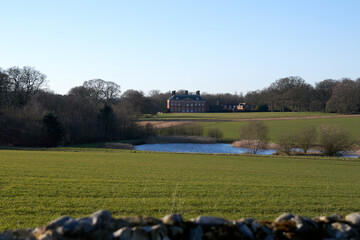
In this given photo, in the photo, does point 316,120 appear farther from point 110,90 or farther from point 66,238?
point 66,238

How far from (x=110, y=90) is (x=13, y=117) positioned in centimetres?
4262

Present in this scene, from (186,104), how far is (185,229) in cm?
15541

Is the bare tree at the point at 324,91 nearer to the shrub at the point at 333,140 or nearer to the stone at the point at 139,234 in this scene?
the shrub at the point at 333,140

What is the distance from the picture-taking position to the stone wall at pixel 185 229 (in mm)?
3109

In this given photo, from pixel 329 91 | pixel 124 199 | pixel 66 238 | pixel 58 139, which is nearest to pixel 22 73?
pixel 58 139

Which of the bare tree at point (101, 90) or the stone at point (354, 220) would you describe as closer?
the stone at point (354, 220)

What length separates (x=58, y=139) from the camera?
50094 millimetres

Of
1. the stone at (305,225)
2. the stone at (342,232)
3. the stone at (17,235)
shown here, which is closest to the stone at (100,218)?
the stone at (17,235)

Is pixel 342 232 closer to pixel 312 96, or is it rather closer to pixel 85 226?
pixel 85 226

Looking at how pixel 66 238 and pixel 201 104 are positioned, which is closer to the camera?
pixel 66 238

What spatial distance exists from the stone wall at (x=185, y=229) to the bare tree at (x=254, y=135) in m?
42.6

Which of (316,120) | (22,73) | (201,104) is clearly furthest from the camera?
(201,104)

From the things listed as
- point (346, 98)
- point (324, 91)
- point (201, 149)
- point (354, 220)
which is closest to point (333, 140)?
point (201, 149)

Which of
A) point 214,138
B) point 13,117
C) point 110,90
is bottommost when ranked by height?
point 214,138
